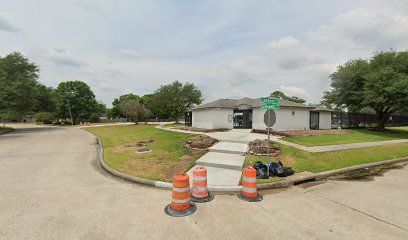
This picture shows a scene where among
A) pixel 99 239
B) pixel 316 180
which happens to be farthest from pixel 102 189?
pixel 316 180

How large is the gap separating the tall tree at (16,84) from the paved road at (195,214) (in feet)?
95.5

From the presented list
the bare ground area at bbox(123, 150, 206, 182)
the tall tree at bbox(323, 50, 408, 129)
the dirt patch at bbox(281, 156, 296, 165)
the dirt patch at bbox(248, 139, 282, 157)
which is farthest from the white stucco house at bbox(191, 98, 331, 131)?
the bare ground area at bbox(123, 150, 206, 182)

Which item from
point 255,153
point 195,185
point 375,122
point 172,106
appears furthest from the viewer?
point 172,106

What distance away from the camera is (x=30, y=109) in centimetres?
3173

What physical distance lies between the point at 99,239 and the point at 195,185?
2.59m

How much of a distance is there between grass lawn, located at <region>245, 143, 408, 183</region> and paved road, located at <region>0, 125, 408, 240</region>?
71.4 inches

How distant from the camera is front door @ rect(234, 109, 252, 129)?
24.3m

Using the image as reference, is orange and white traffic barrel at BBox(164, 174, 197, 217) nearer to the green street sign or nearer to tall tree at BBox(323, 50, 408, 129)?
the green street sign

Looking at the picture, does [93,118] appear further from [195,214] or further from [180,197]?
[195,214]

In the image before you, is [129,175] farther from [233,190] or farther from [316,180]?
[316,180]

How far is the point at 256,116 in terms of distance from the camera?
22.6m

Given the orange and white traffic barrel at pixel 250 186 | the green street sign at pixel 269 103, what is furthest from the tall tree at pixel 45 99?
the orange and white traffic barrel at pixel 250 186

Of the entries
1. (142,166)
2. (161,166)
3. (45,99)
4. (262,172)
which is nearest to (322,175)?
(262,172)

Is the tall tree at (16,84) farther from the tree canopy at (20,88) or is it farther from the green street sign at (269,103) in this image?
the green street sign at (269,103)
